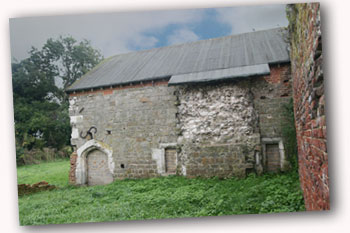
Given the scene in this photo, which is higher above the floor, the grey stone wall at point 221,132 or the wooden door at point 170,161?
the grey stone wall at point 221,132

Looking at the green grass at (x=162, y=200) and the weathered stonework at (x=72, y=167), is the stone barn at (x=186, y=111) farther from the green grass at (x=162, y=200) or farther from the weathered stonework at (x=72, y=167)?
the green grass at (x=162, y=200)

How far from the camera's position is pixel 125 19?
3680 millimetres

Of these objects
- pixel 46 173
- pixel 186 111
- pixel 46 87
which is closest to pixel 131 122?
pixel 186 111

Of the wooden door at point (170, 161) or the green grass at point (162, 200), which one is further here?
the wooden door at point (170, 161)

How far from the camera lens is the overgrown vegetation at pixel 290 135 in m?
4.49

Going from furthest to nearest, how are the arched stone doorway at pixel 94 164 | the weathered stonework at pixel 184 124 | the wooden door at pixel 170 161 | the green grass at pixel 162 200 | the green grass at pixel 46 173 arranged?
the arched stone doorway at pixel 94 164
the wooden door at pixel 170 161
the weathered stonework at pixel 184 124
the green grass at pixel 46 173
the green grass at pixel 162 200

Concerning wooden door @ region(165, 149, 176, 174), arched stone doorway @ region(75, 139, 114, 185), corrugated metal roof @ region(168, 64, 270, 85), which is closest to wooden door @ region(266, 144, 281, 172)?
corrugated metal roof @ region(168, 64, 270, 85)

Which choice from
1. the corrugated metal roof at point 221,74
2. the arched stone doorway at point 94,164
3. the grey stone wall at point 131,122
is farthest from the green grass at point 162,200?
the corrugated metal roof at point 221,74

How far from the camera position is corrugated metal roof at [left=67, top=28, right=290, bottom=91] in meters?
4.53

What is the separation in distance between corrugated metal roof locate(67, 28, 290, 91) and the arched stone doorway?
1.62 metres

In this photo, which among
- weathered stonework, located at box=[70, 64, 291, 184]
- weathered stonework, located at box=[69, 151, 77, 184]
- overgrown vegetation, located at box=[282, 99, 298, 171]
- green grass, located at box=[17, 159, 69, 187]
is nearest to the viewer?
green grass, located at box=[17, 159, 69, 187]

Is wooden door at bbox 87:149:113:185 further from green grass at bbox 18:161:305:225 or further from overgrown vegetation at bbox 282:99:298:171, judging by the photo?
overgrown vegetation at bbox 282:99:298:171

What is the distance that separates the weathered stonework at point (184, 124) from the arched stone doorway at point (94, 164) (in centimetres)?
4

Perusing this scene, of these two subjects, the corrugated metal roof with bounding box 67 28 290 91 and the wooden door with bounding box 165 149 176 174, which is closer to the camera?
the corrugated metal roof with bounding box 67 28 290 91
